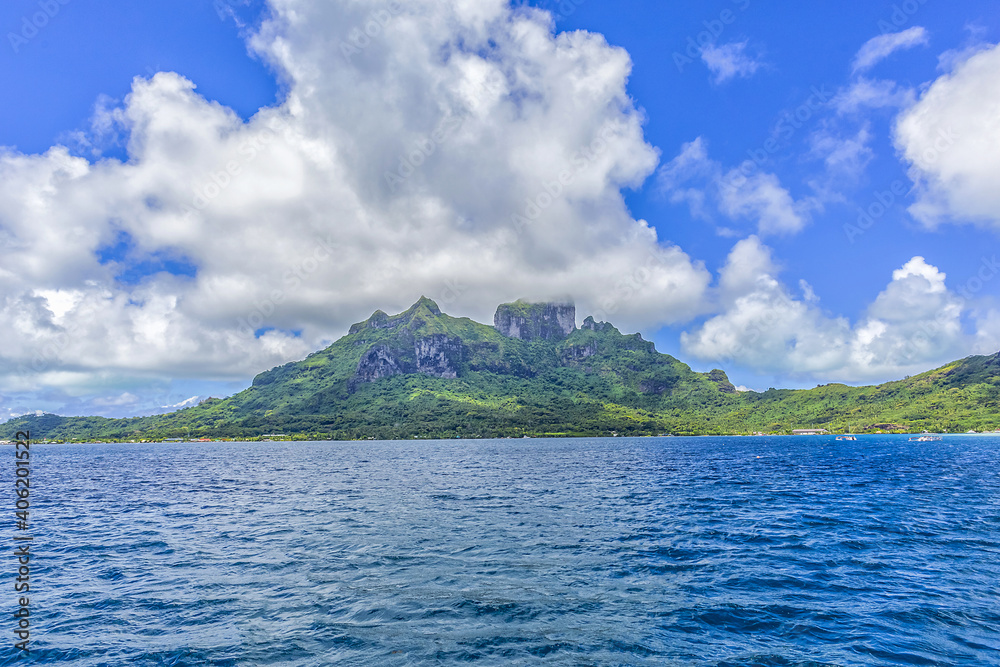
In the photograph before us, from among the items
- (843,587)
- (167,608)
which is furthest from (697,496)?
(167,608)

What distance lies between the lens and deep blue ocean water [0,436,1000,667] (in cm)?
1961

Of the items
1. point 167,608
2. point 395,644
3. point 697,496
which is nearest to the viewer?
point 395,644

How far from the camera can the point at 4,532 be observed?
45.3m

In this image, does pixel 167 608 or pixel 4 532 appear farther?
pixel 4 532

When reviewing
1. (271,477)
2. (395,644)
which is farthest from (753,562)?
(271,477)

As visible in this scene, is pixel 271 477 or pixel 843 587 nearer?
pixel 843 587

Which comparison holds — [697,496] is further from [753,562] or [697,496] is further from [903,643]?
[903,643]

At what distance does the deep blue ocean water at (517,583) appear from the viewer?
1961cm

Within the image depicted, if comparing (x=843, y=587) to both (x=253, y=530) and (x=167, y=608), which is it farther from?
(x=253, y=530)

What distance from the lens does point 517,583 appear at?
88.7 ft

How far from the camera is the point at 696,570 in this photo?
1184 inches

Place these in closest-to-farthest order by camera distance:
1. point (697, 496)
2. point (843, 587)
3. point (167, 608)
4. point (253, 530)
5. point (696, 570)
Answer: point (167, 608), point (843, 587), point (696, 570), point (253, 530), point (697, 496)

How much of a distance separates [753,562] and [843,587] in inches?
216

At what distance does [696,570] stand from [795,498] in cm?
3974
